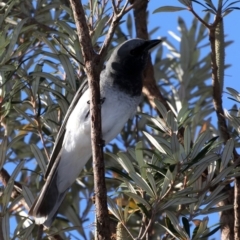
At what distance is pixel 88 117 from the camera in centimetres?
444

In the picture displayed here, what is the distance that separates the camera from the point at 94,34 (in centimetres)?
416

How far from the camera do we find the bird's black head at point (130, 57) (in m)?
4.62

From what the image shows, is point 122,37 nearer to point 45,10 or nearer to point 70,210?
point 45,10

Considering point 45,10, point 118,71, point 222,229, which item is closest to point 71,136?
point 118,71

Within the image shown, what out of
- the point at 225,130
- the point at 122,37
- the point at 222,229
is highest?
the point at 122,37

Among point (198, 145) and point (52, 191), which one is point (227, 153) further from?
point (52, 191)

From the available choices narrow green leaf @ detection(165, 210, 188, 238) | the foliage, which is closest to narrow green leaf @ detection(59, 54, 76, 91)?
the foliage

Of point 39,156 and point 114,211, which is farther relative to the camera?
point 39,156

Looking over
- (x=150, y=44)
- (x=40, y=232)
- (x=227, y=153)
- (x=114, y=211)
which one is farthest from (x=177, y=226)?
(x=150, y=44)

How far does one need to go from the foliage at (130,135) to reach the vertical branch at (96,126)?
8 cm

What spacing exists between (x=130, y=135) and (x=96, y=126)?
1.86m

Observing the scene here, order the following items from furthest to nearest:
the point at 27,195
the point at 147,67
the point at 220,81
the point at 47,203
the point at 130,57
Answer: the point at 147,67, the point at 130,57, the point at 47,203, the point at 220,81, the point at 27,195

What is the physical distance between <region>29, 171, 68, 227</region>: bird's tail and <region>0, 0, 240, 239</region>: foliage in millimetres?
86

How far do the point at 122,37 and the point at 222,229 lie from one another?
1.68 metres
